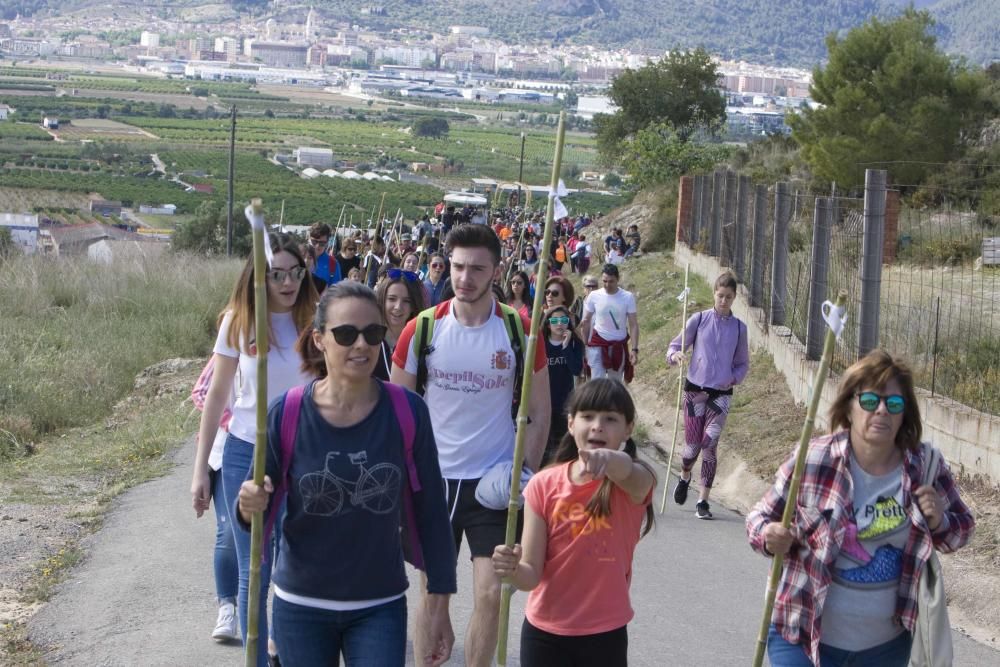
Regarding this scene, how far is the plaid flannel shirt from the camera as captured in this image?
425 centimetres

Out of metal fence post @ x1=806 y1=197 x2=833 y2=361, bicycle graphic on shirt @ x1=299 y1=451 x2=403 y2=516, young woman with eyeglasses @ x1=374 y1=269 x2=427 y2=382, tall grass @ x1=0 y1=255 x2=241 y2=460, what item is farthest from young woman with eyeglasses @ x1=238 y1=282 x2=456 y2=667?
A: tall grass @ x1=0 y1=255 x2=241 y2=460

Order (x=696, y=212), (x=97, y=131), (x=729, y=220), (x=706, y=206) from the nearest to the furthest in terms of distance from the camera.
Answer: (x=729, y=220) → (x=706, y=206) → (x=696, y=212) → (x=97, y=131)

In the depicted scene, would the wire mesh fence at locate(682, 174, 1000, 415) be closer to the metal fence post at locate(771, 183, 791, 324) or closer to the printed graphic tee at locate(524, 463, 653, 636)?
the metal fence post at locate(771, 183, 791, 324)

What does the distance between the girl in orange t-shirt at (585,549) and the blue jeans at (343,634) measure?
0.42 m

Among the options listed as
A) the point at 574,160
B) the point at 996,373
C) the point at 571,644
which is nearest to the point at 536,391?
the point at 571,644

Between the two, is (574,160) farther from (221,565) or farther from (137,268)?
(221,565)

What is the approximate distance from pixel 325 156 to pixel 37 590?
468 ft

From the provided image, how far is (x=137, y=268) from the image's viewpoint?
2581cm

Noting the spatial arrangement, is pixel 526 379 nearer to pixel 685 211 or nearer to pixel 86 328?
pixel 86 328

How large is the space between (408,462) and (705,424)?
6179 millimetres

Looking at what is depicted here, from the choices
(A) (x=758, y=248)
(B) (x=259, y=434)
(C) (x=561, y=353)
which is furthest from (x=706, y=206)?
(B) (x=259, y=434)

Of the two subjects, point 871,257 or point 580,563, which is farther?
point 871,257

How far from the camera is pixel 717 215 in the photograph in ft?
75.3

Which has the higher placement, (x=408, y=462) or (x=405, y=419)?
(x=405, y=419)
